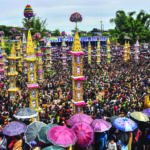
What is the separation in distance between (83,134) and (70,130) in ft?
1.47

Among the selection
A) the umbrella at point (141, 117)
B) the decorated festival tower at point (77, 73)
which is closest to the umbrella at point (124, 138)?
the umbrella at point (141, 117)

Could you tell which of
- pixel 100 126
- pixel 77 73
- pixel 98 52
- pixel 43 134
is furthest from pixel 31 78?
pixel 98 52

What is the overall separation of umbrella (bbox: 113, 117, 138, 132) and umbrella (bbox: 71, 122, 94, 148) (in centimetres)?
96

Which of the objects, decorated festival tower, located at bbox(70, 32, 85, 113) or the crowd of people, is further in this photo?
decorated festival tower, located at bbox(70, 32, 85, 113)

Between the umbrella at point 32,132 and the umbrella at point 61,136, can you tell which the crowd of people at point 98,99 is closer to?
the umbrella at point 32,132

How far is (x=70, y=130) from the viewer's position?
32.3 ft

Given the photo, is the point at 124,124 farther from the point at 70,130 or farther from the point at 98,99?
the point at 98,99

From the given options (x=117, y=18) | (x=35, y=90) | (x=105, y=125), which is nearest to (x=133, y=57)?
(x=117, y=18)

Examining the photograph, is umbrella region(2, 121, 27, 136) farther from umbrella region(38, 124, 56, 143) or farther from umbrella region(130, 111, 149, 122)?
umbrella region(130, 111, 149, 122)

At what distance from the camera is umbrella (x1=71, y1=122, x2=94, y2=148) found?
10008 millimetres

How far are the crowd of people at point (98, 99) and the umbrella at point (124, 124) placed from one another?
0.23 m

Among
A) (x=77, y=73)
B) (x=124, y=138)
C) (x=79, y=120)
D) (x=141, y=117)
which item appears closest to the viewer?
(x=124, y=138)

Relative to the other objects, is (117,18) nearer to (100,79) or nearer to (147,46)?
(147,46)

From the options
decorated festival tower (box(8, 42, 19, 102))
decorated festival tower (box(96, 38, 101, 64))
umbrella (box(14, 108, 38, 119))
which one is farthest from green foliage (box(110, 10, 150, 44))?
umbrella (box(14, 108, 38, 119))
